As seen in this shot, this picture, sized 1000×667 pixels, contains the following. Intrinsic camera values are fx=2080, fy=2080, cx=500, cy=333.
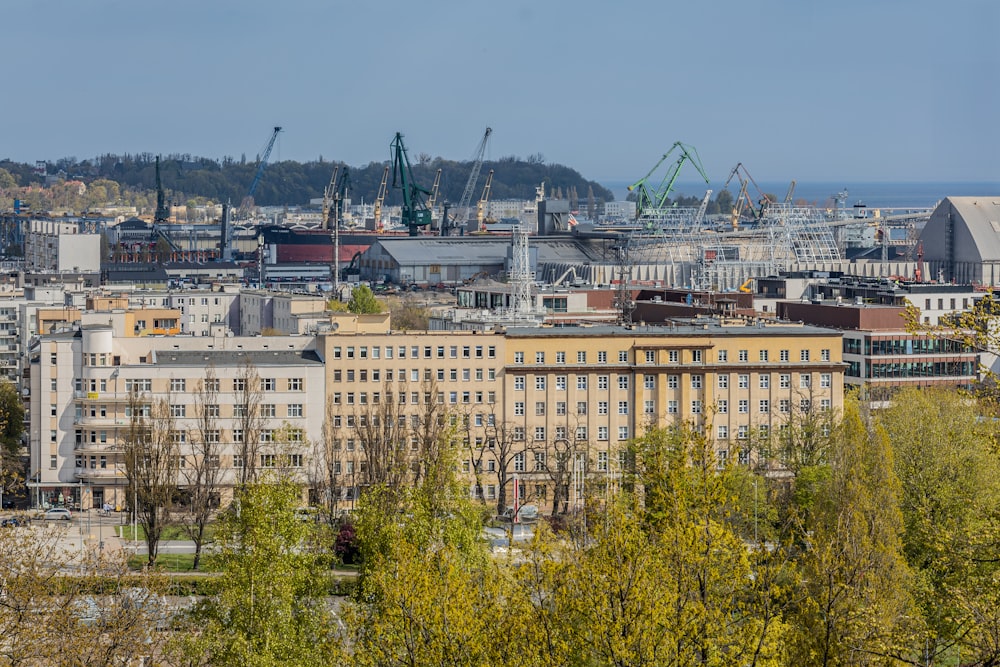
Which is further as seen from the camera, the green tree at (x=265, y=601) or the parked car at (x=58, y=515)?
the parked car at (x=58, y=515)

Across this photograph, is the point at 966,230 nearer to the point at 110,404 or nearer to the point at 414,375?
the point at 414,375

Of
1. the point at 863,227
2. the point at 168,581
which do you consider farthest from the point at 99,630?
the point at 863,227

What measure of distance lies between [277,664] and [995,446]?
10.0 m

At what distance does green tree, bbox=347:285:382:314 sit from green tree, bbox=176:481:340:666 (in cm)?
4631

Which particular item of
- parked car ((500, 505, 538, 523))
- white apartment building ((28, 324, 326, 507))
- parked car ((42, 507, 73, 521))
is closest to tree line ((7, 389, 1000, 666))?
parked car ((500, 505, 538, 523))

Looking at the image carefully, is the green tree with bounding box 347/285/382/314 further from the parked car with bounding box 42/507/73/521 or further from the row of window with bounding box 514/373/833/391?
the parked car with bounding box 42/507/73/521

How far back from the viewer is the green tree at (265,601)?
23672 mm

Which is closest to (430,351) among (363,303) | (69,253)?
(363,303)

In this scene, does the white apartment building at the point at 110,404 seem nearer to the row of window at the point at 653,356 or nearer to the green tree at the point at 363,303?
the row of window at the point at 653,356

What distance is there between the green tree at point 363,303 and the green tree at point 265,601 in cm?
4631

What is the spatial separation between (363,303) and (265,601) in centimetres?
5168

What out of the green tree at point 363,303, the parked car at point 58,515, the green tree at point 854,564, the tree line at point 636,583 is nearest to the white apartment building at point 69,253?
the green tree at point 363,303

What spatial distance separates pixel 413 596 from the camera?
20000mm

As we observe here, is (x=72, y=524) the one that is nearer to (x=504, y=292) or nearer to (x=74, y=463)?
(x=74, y=463)
